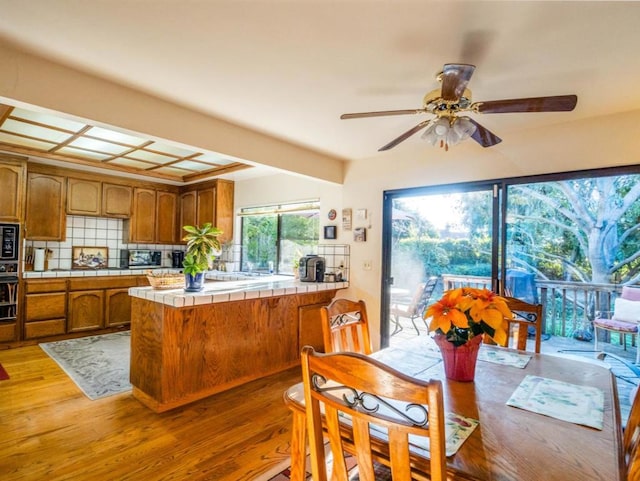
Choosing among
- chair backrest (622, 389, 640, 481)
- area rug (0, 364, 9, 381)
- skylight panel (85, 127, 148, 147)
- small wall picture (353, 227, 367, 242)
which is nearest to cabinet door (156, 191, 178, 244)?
skylight panel (85, 127, 148, 147)

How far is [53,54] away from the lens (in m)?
1.86

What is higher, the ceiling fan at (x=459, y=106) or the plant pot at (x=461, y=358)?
the ceiling fan at (x=459, y=106)

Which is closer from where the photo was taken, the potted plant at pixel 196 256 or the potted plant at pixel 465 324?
the potted plant at pixel 465 324

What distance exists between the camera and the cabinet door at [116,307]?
4.59 meters

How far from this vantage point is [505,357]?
178cm

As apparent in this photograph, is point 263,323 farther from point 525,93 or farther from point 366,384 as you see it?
point 525,93

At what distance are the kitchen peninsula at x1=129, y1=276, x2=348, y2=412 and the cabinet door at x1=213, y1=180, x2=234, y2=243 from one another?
202cm

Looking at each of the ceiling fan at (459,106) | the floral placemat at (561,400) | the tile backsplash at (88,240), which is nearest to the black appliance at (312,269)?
the ceiling fan at (459,106)

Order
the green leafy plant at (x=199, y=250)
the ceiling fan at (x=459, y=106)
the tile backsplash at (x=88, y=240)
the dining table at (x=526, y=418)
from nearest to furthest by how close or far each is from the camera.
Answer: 1. the dining table at (x=526, y=418)
2. the ceiling fan at (x=459, y=106)
3. the green leafy plant at (x=199, y=250)
4. the tile backsplash at (x=88, y=240)

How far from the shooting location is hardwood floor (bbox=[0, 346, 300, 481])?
1874mm

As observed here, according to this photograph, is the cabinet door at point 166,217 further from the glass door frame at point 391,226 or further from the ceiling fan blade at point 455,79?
the ceiling fan blade at point 455,79

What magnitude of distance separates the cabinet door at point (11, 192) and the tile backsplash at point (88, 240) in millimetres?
669

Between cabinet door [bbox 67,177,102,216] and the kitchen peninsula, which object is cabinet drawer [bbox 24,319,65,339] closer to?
cabinet door [bbox 67,177,102,216]

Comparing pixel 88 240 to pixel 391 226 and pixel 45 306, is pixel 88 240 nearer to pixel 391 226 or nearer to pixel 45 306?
pixel 45 306
